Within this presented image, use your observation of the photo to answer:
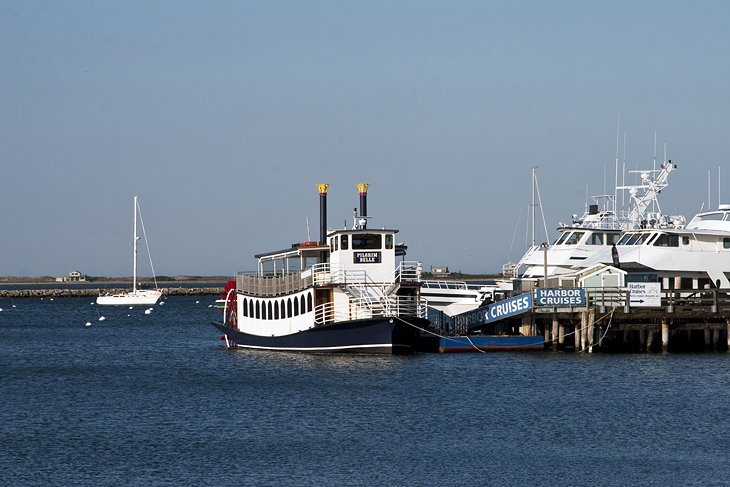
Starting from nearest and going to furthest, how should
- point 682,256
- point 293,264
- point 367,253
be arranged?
1. point 367,253
2. point 293,264
3. point 682,256

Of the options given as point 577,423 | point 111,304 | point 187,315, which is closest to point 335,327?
point 577,423

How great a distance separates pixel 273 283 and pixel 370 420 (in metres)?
20.5

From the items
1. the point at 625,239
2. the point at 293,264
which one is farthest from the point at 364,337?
the point at 625,239

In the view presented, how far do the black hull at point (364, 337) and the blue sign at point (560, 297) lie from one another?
547cm

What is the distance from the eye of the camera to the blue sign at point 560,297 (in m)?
54.5

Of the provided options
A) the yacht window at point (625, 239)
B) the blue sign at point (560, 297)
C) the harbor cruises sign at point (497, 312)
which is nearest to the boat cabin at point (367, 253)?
the harbor cruises sign at point (497, 312)

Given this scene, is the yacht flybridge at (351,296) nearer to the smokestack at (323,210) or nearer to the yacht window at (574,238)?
the smokestack at (323,210)

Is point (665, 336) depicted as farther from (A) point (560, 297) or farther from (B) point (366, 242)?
(B) point (366, 242)

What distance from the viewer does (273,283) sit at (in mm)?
57969

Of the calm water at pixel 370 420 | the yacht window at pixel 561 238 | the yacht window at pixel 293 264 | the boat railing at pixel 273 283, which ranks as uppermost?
the yacht window at pixel 561 238

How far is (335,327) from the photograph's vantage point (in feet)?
172

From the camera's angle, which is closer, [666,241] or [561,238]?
[666,241]

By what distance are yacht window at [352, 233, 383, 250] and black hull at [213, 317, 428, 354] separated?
344cm

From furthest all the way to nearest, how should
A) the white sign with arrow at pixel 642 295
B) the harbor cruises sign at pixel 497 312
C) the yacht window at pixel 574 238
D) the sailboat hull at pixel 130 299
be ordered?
the sailboat hull at pixel 130 299
the yacht window at pixel 574 238
the harbor cruises sign at pixel 497 312
the white sign with arrow at pixel 642 295
